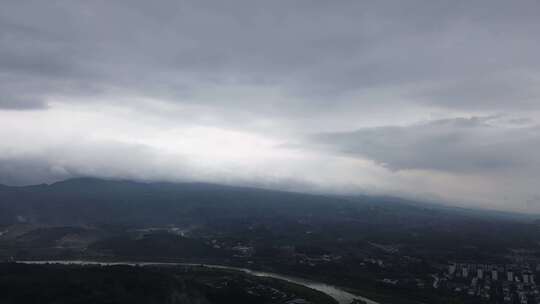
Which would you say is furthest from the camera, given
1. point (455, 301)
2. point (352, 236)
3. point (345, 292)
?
point (352, 236)

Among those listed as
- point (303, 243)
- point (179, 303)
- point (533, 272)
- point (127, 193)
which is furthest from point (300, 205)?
point (179, 303)

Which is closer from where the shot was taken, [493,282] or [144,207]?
[493,282]

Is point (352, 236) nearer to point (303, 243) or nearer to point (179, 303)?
point (303, 243)

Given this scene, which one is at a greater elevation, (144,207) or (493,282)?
(144,207)

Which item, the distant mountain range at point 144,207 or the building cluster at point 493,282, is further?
the distant mountain range at point 144,207

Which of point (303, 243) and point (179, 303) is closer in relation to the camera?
point (179, 303)

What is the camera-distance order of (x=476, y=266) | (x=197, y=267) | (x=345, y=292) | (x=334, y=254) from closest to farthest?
(x=345, y=292) → (x=197, y=267) → (x=476, y=266) → (x=334, y=254)

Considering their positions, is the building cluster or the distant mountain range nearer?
the building cluster

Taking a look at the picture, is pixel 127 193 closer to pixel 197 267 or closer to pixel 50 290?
pixel 197 267

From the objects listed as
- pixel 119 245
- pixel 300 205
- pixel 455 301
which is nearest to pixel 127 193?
pixel 300 205
